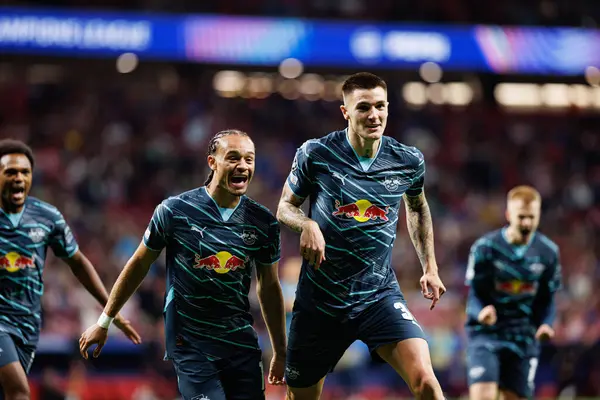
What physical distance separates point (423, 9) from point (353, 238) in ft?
53.3

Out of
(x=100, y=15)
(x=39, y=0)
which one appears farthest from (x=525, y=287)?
(x=39, y=0)

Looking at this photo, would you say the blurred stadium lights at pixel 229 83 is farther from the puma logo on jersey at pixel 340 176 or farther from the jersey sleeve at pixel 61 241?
the puma logo on jersey at pixel 340 176

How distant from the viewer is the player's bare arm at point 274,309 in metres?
6.05

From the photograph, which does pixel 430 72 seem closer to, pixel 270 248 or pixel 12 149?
pixel 12 149

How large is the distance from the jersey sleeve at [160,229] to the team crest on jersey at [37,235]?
1378 millimetres

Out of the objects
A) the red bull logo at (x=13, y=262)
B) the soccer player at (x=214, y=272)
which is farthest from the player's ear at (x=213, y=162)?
the red bull logo at (x=13, y=262)

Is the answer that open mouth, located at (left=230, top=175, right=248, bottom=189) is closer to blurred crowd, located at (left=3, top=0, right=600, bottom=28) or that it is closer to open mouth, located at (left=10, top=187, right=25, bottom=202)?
open mouth, located at (left=10, top=187, right=25, bottom=202)

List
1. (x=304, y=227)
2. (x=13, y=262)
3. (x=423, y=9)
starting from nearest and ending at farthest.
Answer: (x=304, y=227), (x=13, y=262), (x=423, y=9)

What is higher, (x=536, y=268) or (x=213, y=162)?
(x=213, y=162)

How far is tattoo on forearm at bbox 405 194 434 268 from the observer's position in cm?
640

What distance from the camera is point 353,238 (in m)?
6.02

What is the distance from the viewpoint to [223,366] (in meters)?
5.73

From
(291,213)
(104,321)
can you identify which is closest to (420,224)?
(291,213)

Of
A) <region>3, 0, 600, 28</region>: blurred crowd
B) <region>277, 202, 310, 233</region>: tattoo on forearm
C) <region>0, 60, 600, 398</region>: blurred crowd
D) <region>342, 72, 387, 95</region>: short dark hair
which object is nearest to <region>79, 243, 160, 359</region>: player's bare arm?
<region>277, 202, 310, 233</region>: tattoo on forearm
